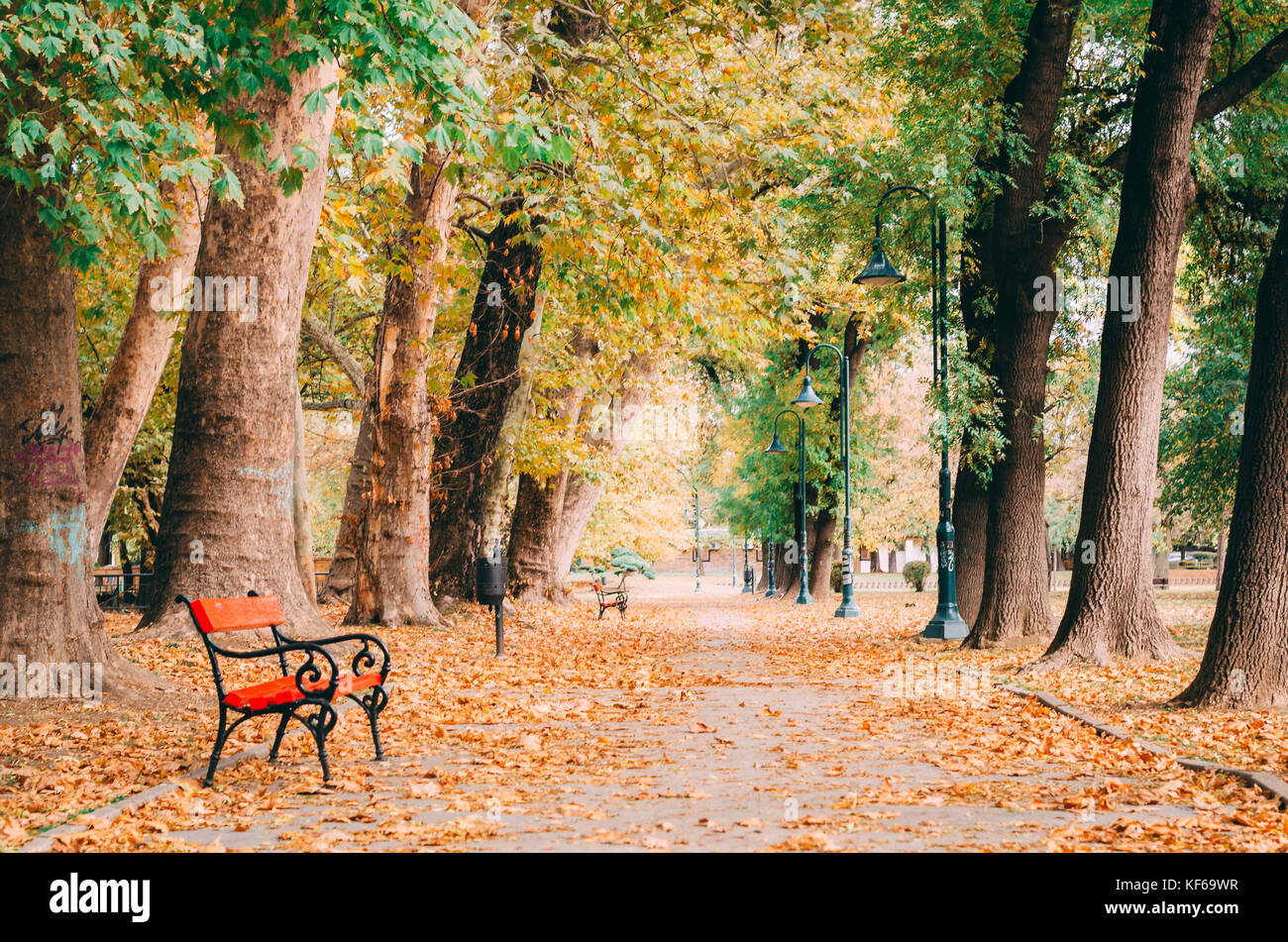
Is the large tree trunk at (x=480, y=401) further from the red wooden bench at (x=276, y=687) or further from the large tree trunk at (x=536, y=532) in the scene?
the red wooden bench at (x=276, y=687)

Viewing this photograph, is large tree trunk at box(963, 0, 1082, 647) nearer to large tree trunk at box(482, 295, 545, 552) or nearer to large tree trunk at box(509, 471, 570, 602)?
large tree trunk at box(482, 295, 545, 552)

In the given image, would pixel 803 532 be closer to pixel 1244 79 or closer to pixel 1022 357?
pixel 1022 357

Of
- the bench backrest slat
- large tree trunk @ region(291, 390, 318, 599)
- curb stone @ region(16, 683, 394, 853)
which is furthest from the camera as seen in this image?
large tree trunk @ region(291, 390, 318, 599)

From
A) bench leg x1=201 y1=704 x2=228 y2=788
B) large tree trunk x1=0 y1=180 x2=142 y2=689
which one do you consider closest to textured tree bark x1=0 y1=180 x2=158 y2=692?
large tree trunk x1=0 y1=180 x2=142 y2=689

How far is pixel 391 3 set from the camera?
7.38 metres

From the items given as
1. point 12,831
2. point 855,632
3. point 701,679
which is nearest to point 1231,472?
point 855,632

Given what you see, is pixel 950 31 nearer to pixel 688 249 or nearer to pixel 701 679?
pixel 688 249

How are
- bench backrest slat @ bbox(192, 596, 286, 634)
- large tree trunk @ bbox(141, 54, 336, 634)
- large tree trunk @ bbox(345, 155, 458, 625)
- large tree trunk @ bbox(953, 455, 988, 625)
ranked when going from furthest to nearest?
large tree trunk @ bbox(953, 455, 988, 625) → large tree trunk @ bbox(345, 155, 458, 625) → large tree trunk @ bbox(141, 54, 336, 634) → bench backrest slat @ bbox(192, 596, 286, 634)

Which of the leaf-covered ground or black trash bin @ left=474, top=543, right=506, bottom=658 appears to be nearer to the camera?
the leaf-covered ground

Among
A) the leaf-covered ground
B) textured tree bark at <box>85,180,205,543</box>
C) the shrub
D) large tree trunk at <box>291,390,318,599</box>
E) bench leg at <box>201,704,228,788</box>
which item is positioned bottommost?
the shrub

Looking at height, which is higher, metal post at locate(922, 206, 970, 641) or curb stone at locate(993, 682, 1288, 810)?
metal post at locate(922, 206, 970, 641)

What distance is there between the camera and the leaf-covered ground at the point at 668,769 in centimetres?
533

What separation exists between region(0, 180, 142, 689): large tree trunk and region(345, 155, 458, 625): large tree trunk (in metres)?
7.04

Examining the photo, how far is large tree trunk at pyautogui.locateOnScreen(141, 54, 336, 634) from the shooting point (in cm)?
1185
